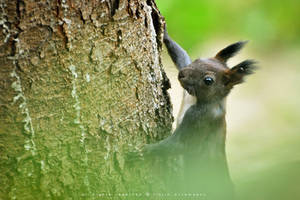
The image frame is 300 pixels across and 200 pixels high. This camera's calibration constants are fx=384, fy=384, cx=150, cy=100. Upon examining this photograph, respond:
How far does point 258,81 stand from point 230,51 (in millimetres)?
2759

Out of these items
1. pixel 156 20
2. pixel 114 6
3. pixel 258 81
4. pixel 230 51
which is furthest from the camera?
pixel 258 81

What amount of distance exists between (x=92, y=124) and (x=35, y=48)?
1.59 feet

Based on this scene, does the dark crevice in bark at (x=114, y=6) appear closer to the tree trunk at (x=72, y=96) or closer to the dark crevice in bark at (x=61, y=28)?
the tree trunk at (x=72, y=96)

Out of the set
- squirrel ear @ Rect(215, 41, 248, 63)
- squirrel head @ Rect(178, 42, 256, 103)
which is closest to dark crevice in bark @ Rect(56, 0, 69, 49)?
→ squirrel head @ Rect(178, 42, 256, 103)

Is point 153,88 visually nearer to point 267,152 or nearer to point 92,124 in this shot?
point 92,124

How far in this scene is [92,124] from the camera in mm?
1958

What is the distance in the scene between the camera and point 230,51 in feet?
9.89

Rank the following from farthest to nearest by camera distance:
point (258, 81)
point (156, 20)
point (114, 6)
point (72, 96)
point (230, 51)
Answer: point (258, 81)
point (230, 51)
point (156, 20)
point (114, 6)
point (72, 96)

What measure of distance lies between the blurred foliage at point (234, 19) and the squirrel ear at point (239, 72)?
698mm

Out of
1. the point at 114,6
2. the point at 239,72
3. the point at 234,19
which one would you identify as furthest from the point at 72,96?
the point at 234,19

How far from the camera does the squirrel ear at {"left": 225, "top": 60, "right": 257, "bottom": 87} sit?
8.99 feet

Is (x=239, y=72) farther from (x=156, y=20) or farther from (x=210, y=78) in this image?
(x=156, y=20)

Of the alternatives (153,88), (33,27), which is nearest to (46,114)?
(33,27)

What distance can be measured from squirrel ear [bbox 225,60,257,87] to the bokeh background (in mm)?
106
